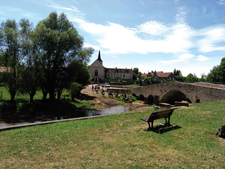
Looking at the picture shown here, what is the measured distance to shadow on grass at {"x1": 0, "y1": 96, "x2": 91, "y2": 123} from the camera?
14215 millimetres

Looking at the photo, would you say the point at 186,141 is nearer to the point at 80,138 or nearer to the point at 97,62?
the point at 80,138

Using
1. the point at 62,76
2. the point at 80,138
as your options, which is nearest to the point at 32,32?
the point at 62,76

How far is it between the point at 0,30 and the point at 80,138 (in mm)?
17084

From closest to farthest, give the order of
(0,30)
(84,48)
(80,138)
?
(80,138) → (0,30) → (84,48)

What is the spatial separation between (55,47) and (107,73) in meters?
60.7

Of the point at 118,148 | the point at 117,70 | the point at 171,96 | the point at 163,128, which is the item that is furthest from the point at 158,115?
the point at 117,70

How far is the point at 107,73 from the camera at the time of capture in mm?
79688

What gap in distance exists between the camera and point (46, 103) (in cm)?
1989

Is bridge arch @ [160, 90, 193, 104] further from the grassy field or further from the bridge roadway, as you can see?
the grassy field

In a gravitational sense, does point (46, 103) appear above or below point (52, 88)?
below

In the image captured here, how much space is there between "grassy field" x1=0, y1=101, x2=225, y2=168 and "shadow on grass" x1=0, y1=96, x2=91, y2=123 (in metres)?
7.41

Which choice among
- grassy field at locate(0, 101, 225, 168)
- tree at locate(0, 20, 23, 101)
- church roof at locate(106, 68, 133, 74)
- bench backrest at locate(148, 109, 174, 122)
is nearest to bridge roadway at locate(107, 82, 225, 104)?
grassy field at locate(0, 101, 225, 168)

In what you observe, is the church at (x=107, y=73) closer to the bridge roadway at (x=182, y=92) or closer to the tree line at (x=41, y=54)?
the bridge roadway at (x=182, y=92)

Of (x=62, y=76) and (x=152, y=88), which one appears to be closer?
(x=62, y=76)
